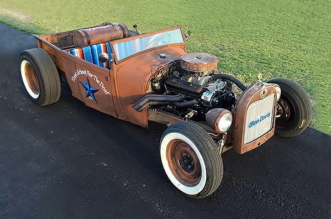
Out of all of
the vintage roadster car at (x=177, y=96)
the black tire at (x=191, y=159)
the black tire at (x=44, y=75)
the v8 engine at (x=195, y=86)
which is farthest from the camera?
the black tire at (x=44, y=75)

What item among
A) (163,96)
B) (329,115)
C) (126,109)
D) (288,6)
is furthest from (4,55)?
(288,6)

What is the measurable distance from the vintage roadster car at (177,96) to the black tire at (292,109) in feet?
0.04

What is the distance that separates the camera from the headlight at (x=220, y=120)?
3789 millimetres

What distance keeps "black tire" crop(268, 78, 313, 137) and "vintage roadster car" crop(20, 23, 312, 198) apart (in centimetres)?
1

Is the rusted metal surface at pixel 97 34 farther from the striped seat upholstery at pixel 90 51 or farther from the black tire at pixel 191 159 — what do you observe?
the black tire at pixel 191 159

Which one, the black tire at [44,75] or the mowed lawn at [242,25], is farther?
the mowed lawn at [242,25]

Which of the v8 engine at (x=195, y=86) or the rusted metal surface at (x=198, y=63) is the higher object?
the rusted metal surface at (x=198, y=63)

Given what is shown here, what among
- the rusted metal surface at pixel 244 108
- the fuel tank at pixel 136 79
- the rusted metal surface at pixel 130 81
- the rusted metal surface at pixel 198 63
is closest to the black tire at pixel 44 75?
the rusted metal surface at pixel 130 81

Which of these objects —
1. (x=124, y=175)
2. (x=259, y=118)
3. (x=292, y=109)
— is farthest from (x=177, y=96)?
(x=292, y=109)

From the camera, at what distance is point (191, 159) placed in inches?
153

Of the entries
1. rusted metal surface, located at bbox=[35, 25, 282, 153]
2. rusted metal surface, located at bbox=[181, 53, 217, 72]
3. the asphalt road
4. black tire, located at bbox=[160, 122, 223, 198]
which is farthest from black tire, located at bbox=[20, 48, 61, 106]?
black tire, located at bbox=[160, 122, 223, 198]

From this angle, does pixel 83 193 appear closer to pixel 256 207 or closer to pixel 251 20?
pixel 256 207

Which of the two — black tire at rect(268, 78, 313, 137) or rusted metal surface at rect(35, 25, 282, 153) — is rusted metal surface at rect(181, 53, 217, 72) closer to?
rusted metal surface at rect(35, 25, 282, 153)

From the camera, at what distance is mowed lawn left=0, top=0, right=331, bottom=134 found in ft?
23.8
